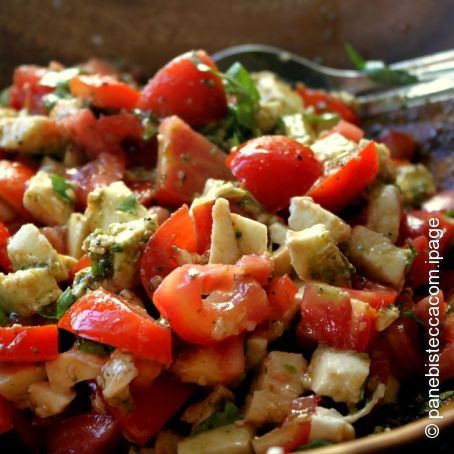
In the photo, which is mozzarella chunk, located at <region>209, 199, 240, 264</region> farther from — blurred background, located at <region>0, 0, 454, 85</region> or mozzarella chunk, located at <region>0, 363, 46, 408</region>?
A: blurred background, located at <region>0, 0, 454, 85</region>

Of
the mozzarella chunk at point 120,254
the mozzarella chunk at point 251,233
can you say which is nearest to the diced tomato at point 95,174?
the mozzarella chunk at point 120,254

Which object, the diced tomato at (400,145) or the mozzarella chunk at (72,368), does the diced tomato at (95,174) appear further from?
the diced tomato at (400,145)

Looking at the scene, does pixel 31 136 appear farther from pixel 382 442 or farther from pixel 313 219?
pixel 382 442

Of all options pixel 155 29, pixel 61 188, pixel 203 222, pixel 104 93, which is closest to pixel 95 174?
pixel 61 188

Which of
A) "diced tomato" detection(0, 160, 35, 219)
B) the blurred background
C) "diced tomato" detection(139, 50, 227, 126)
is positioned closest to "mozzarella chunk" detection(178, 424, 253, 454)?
"diced tomato" detection(0, 160, 35, 219)

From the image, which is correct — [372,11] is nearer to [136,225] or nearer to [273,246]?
[273,246]

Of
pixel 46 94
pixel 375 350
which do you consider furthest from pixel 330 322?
pixel 46 94
